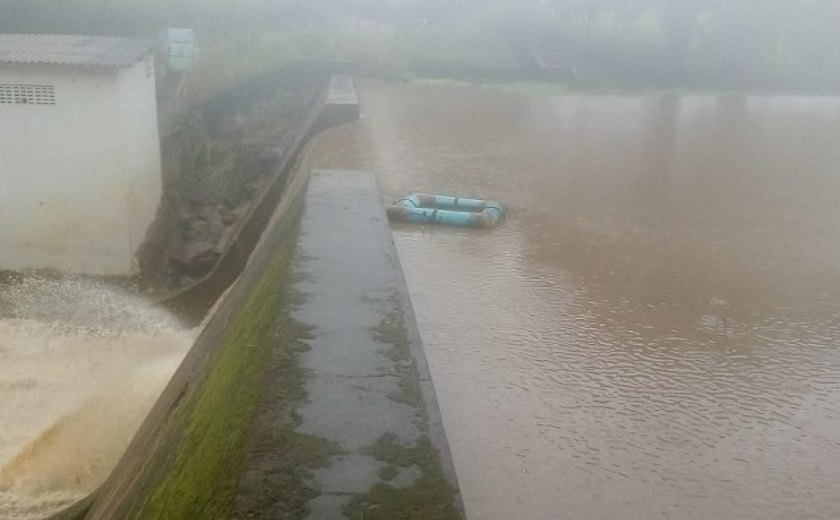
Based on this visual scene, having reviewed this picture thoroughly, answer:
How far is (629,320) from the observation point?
562 cm

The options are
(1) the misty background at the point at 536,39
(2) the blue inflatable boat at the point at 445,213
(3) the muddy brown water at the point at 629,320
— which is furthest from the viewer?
(1) the misty background at the point at 536,39

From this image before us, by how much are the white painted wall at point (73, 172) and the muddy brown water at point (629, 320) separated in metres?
2.05

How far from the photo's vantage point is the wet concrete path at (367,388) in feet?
9.70

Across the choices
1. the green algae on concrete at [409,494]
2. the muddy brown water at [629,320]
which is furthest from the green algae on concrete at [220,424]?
the muddy brown water at [629,320]

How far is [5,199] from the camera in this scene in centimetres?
959

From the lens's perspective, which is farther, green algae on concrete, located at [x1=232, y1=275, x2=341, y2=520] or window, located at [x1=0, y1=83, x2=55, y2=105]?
window, located at [x1=0, y1=83, x2=55, y2=105]

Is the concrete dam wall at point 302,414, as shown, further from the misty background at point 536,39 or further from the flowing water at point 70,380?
the misty background at point 536,39

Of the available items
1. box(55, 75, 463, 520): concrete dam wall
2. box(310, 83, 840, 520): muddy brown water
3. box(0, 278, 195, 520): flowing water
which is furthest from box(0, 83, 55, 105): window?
box(55, 75, 463, 520): concrete dam wall

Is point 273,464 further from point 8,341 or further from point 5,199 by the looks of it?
point 5,199

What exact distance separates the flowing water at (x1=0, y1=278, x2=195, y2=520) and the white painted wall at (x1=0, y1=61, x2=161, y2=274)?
431mm

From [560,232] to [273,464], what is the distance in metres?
4.96

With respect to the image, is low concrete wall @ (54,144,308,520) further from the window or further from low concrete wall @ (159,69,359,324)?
the window

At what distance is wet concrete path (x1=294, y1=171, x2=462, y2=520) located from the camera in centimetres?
296

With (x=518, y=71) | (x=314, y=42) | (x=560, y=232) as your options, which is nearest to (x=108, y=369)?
(x=560, y=232)
